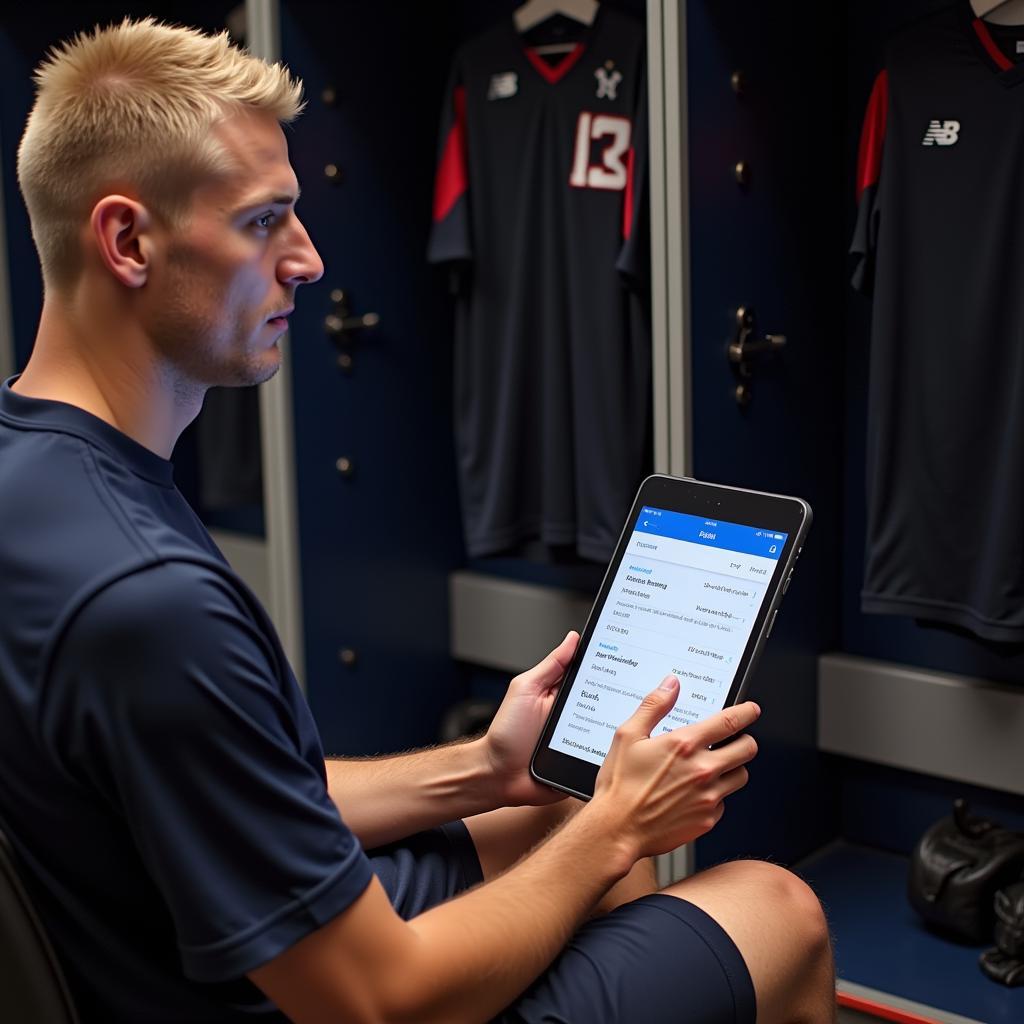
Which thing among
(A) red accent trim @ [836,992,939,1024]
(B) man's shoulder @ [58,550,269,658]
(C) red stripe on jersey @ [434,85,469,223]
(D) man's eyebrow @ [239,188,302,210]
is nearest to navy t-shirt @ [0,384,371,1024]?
(B) man's shoulder @ [58,550,269,658]

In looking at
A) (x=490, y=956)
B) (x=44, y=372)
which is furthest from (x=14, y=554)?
(x=490, y=956)

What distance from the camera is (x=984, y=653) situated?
2.25m

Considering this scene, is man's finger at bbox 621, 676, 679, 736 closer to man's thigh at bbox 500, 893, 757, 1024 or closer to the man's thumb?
the man's thumb

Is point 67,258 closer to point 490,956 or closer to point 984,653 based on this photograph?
point 490,956

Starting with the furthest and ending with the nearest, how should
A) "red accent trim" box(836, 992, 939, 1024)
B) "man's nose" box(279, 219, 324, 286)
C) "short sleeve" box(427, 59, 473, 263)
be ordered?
"short sleeve" box(427, 59, 473, 263) → "red accent trim" box(836, 992, 939, 1024) → "man's nose" box(279, 219, 324, 286)

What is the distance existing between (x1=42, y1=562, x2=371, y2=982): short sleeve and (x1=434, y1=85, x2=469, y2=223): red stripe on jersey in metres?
1.73

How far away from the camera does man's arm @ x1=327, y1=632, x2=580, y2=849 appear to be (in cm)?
139

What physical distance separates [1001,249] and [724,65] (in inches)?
19.0

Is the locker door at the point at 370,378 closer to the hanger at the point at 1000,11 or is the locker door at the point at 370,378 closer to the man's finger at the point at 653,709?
the hanger at the point at 1000,11

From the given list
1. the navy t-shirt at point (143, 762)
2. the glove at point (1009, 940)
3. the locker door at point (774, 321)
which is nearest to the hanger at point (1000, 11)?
the locker door at point (774, 321)

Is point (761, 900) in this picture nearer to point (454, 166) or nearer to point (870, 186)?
point (870, 186)

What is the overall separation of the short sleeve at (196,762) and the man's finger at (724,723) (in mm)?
379

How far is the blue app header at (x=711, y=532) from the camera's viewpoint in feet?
4.40

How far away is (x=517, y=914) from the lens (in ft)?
3.56
